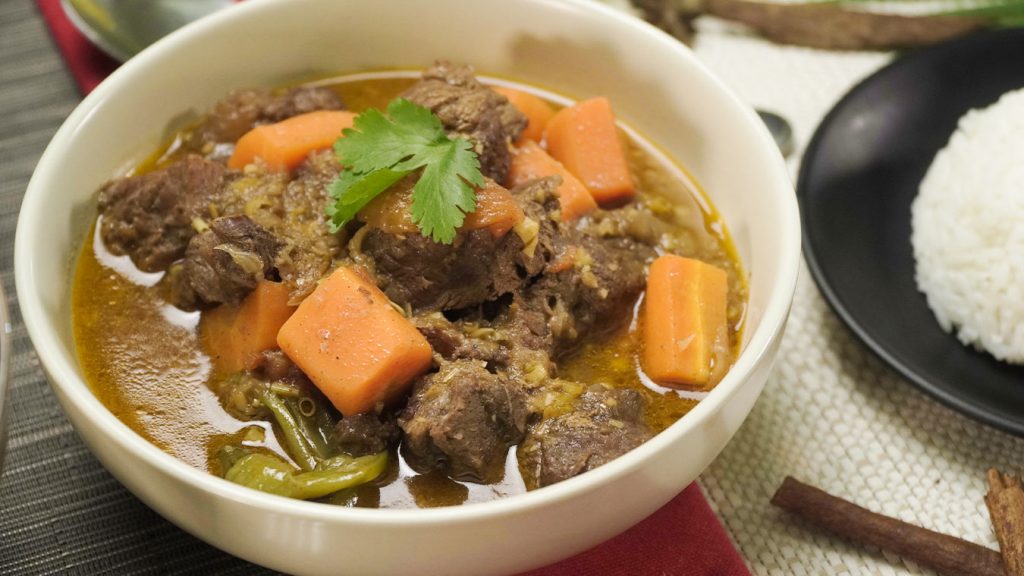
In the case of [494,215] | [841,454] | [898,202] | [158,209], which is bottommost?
[841,454]

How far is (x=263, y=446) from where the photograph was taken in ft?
8.03

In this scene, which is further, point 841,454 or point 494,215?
point 841,454

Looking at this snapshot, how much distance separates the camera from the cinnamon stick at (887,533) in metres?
2.54

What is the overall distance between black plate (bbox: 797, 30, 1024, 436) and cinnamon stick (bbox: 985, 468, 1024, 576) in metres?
0.16

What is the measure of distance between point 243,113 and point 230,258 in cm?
84

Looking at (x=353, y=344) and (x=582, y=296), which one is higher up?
(x=353, y=344)

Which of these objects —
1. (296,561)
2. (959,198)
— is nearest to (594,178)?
(959,198)

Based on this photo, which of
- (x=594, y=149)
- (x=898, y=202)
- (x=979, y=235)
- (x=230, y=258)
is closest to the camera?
(x=230, y=258)

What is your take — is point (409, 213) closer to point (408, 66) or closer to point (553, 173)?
A: point (553, 173)

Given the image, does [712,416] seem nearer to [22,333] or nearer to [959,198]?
[959,198]

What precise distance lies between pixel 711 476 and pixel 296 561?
1.23 m

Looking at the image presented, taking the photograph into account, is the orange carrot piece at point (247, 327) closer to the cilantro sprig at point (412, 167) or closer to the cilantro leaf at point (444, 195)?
the cilantro sprig at point (412, 167)

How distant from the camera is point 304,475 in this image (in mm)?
2283

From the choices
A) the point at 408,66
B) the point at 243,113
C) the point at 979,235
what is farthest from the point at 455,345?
the point at 979,235
